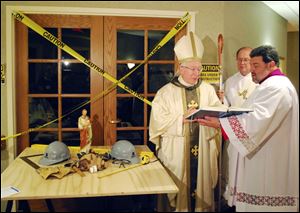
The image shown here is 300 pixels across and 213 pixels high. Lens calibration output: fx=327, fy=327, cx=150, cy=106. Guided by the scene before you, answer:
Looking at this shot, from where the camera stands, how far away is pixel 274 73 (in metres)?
0.83

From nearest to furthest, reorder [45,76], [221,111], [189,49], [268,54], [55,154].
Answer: [268,54], [221,111], [55,154], [189,49], [45,76]

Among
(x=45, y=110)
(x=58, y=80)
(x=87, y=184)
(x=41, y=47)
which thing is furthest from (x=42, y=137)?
(x=87, y=184)

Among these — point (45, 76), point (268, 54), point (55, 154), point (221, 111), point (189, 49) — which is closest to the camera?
point (268, 54)

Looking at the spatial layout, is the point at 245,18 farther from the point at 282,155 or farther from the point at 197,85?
the point at 282,155

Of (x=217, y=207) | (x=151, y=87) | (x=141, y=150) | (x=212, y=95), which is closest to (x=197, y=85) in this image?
(x=212, y=95)

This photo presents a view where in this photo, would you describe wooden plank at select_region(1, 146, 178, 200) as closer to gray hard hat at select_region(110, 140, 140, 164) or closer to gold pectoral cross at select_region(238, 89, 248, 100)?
gray hard hat at select_region(110, 140, 140, 164)

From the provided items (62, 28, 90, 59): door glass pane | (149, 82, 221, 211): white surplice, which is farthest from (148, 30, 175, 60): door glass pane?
(62, 28, 90, 59): door glass pane

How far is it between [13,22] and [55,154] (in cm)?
51

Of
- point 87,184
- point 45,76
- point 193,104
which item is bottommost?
point 87,184

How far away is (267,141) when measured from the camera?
0.93 meters

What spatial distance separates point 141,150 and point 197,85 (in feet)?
1.02

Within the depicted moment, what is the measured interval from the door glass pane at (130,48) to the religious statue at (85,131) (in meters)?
0.30

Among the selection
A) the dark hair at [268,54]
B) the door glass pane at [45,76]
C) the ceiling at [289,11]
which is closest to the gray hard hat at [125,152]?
the door glass pane at [45,76]

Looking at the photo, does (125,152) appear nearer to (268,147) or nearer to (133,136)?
(133,136)
